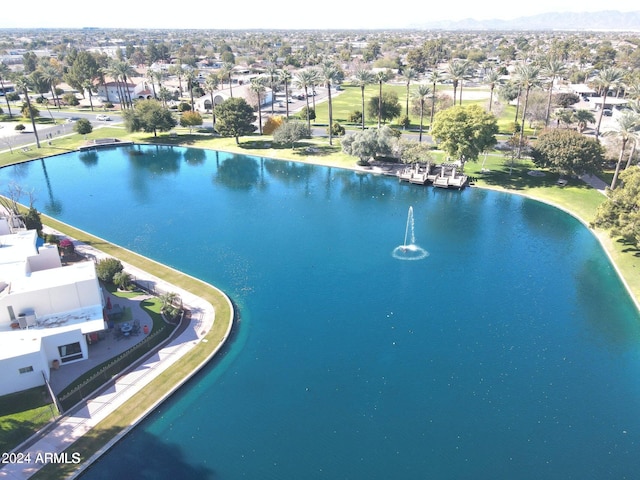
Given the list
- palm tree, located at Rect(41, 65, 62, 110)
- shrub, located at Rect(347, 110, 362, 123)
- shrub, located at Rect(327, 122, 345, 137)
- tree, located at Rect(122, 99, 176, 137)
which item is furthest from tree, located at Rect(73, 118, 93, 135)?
shrub, located at Rect(347, 110, 362, 123)

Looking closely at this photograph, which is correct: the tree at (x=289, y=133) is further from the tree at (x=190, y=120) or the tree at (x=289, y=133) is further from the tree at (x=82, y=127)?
the tree at (x=82, y=127)

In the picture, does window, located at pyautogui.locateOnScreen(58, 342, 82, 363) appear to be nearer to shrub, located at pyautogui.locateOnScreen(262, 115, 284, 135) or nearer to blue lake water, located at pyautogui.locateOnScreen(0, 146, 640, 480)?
blue lake water, located at pyautogui.locateOnScreen(0, 146, 640, 480)

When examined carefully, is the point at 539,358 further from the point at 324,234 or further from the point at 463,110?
the point at 463,110

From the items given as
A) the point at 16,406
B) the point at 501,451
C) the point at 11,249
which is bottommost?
the point at 501,451

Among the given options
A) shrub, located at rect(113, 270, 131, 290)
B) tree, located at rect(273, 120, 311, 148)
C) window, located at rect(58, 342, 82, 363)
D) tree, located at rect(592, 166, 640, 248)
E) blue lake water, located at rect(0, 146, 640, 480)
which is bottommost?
blue lake water, located at rect(0, 146, 640, 480)

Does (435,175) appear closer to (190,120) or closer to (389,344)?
(389,344)

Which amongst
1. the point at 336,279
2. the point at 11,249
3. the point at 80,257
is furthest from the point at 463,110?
the point at 11,249

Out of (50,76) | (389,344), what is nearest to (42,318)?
(389,344)
